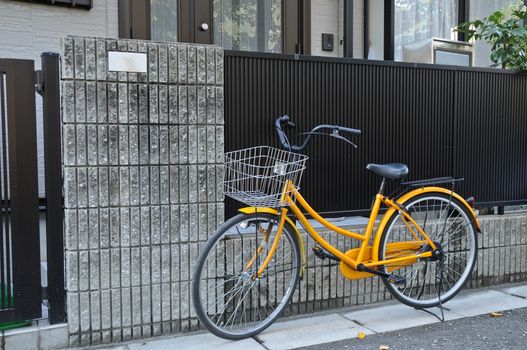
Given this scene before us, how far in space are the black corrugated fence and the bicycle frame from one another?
1.27ft

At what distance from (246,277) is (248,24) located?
3.74 meters

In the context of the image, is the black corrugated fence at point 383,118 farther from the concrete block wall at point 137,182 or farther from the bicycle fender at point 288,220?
the bicycle fender at point 288,220

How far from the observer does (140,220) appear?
300 centimetres

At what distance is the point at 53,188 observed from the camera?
2855 mm

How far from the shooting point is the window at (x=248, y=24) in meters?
5.77

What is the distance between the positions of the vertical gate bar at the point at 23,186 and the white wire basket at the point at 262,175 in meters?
1.12

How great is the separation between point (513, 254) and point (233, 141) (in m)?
2.62

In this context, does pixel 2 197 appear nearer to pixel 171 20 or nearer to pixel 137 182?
pixel 137 182

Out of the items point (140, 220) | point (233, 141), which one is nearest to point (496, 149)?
point (233, 141)

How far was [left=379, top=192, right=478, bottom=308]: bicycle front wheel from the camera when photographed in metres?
3.50

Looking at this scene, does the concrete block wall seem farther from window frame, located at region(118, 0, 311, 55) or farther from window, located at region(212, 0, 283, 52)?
window, located at region(212, 0, 283, 52)

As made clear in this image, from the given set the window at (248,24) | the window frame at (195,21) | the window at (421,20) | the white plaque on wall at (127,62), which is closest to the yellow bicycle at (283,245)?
the white plaque on wall at (127,62)

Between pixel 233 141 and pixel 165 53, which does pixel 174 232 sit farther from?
pixel 165 53

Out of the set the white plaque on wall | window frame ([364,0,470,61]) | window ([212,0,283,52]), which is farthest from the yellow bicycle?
window frame ([364,0,470,61])
